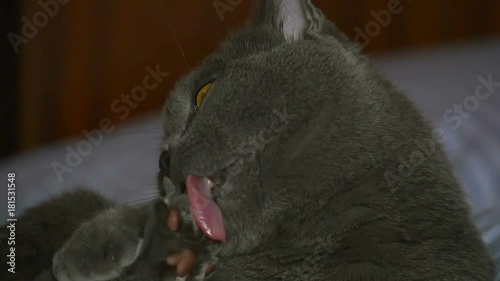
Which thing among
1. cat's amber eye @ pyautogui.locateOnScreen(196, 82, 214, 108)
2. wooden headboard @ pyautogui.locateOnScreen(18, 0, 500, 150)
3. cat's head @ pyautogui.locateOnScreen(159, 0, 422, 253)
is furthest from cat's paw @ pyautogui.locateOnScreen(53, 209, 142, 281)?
wooden headboard @ pyautogui.locateOnScreen(18, 0, 500, 150)

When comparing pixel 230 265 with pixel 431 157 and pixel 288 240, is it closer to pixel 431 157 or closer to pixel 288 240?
pixel 288 240

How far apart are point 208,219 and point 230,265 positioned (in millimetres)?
98

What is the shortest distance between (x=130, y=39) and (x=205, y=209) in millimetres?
1385

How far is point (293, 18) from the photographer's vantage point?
3.59 feet

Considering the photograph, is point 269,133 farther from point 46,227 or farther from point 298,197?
point 46,227

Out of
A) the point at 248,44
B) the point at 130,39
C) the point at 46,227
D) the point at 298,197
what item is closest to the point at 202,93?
the point at 248,44

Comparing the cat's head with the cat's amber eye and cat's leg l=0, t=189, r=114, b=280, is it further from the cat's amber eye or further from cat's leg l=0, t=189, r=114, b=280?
cat's leg l=0, t=189, r=114, b=280

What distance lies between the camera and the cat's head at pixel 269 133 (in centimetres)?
93

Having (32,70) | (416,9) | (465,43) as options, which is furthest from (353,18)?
(32,70)

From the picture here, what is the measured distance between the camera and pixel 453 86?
5.26 ft

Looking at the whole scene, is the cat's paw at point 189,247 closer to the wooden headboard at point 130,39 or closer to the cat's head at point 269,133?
the cat's head at point 269,133

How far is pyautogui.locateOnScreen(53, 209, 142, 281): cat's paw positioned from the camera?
2.99 feet

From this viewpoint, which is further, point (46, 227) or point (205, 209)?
point (46, 227)

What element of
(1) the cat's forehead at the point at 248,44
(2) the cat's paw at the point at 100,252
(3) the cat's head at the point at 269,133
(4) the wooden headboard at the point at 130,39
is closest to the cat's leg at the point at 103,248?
(2) the cat's paw at the point at 100,252
